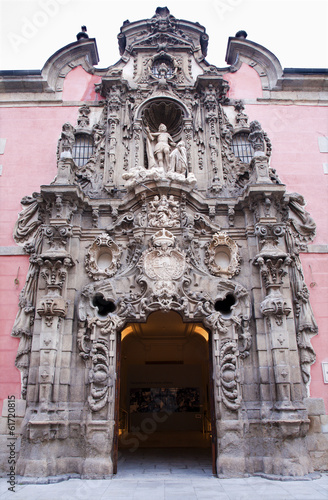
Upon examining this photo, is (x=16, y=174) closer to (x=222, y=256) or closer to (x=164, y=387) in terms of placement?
(x=222, y=256)

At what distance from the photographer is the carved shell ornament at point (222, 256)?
910cm

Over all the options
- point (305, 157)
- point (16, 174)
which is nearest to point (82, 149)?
point (16, 174)

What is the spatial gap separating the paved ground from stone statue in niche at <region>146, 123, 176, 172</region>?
23.6 feet

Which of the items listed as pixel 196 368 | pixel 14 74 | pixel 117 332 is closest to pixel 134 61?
pixel 14 74

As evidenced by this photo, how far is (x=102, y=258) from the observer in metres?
9.45

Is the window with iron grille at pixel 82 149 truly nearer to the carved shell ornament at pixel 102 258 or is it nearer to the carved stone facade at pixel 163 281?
the carved stone facade at pixel 163 281

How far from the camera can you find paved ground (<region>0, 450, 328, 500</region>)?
6164 mm

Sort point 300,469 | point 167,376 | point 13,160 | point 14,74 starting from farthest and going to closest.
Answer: point 167,376
point 14,74
point 13,160
point 300,469

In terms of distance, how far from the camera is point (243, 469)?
24.7ft

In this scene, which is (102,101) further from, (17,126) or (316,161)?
(316,161)

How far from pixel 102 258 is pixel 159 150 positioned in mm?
3341

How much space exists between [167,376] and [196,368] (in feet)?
3.95

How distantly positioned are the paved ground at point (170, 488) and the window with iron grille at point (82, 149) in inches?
322

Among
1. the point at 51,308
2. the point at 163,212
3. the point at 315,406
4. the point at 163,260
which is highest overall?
the point at 163,212
